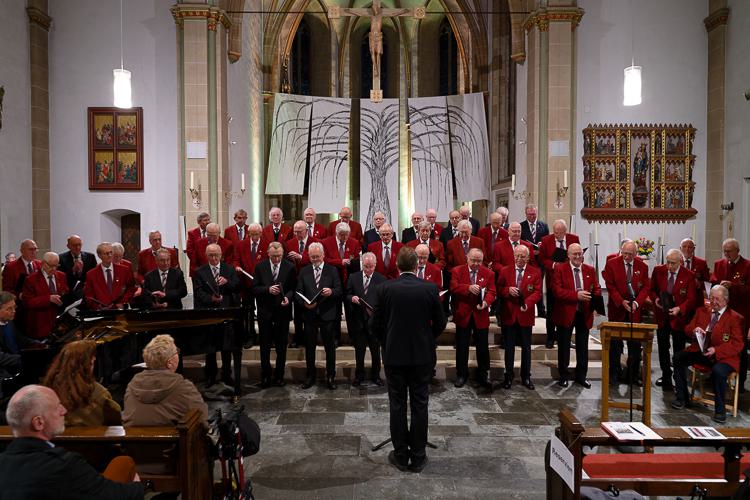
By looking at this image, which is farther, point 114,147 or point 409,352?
point 114,147

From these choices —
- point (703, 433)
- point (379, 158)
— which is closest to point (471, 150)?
point (379, 158)

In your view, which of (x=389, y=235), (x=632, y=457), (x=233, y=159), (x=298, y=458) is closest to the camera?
(x=632, y=457)

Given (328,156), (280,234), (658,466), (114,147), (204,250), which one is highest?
(328,156)

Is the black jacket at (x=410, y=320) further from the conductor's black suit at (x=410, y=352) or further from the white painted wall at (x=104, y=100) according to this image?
the white painted wall at (x=104, y=100)

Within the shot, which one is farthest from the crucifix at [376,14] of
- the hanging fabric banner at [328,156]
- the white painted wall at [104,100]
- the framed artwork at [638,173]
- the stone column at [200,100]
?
the framed artwork at [638,173]

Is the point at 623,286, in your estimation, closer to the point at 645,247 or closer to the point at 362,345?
the point at 362,345

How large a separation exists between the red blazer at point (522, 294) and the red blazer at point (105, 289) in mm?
4346

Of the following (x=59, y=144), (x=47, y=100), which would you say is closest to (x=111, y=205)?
(x=59, y=144)

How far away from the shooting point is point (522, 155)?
12.2m

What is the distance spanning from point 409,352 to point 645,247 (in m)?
7.68

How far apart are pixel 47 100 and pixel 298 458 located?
9553mm

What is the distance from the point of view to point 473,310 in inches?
250

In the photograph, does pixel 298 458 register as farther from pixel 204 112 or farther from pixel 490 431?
pixel 204 112

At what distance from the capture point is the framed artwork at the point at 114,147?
1098 centimetres
